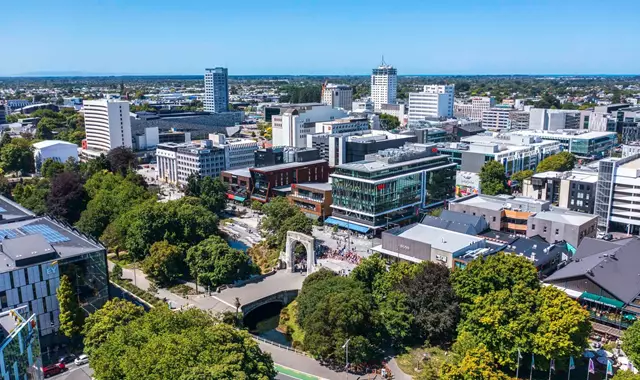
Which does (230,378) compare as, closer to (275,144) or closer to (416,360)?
(416,360)

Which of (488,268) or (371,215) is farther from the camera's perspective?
(371,215)

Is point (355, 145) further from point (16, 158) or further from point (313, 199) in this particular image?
point (16, 158)

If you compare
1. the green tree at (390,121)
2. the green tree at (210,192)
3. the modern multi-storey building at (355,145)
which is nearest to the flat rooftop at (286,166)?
the green tree at (210,192)

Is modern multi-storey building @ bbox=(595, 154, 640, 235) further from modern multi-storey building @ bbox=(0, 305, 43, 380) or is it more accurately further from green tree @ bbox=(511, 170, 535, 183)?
modern multi-storey building @ bbox=(0, 305, 43, 380)

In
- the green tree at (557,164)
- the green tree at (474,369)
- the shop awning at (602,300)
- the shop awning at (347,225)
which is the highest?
the green tree at (557,164)

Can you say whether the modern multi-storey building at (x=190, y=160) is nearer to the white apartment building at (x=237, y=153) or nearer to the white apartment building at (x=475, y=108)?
the white apartment building at (x=237, y=153)

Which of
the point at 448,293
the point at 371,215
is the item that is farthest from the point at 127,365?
the point at 371,215

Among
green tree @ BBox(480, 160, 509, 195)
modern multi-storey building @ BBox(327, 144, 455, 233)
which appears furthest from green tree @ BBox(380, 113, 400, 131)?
modern multi-storey building @ BBox(327, 144, 455, 233)
